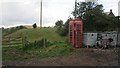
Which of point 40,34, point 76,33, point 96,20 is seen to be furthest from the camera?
point 40,34

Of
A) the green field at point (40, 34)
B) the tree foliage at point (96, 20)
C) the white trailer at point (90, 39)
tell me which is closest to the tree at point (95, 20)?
the tree foliage at point (96, 20)

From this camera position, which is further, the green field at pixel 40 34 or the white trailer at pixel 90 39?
the green field at pixel 40 34

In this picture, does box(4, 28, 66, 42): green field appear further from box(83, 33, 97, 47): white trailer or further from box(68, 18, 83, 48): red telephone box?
box(68, 18, 83, 48): red telephone box

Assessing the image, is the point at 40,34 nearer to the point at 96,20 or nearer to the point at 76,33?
the point at 96,20

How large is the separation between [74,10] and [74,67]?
2104cm

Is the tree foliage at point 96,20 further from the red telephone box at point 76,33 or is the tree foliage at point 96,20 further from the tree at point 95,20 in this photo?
the red telephone box at point 76,33

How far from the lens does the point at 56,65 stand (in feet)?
38.1

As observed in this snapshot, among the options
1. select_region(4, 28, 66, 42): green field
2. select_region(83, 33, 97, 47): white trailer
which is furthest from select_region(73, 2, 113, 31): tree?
select_region(83, 33, 97, 47): white trailer

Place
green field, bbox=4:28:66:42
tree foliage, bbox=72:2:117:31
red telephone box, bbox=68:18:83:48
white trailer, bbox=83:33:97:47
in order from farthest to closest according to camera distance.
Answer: green field, bbox=4:28:66:42
tree foliage, bbox=72:2:117:31
white trailer, bbox=83:33:97:47
red telephone box, bbox=68:18:83:48

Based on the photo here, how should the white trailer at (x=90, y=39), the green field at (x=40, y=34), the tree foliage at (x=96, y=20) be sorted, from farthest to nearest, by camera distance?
1. the green field at (x=40, y=34)
2. the tree foliage at (x=96, y=20)
3. the white trailer at (x=90, y=39)

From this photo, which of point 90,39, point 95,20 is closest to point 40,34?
point 95,20

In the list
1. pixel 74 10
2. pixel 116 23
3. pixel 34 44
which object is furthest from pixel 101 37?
pixel 74 10

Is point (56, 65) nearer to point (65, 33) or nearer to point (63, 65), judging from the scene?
point (63, 65)

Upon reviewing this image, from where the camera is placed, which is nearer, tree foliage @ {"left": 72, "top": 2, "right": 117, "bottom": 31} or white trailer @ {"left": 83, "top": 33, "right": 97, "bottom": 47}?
white trailer @ {"left": 83, "top": 33, "right": 97, "bottom": 47}
